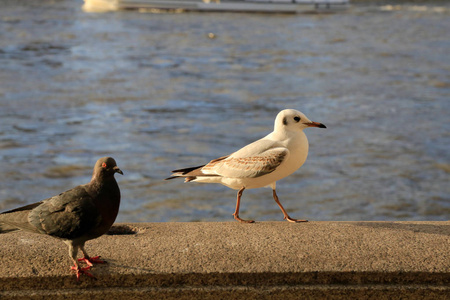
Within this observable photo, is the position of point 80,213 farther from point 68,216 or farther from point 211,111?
point 211,111

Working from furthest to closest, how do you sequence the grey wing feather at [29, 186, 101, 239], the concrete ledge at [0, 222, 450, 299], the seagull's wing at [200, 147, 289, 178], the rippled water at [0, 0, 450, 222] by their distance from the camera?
the rippled water at [0, 0, 450, 222] < the seagull's wing at [200, 147, 289, 178] < the concrete ledge at [0, 222, 450, 299] < the grey wing feather at [29, 186, 101, 239]

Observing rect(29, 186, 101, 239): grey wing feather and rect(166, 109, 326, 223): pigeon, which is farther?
rect(166, 109, 326, 223): pigeon

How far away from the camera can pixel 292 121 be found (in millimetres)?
4480

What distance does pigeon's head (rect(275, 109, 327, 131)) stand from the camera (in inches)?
175

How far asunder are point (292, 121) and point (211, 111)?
36.7 feet

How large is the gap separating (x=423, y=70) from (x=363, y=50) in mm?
7725

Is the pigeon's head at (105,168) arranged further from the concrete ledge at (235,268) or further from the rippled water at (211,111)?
the rippled water at (211,111)

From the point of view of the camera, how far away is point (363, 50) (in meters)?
31.9

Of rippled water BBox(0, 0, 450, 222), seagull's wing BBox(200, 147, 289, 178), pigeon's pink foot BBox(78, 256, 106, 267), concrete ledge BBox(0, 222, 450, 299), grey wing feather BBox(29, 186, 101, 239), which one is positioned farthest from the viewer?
rippled water BBox(0, 0, 450, 222)

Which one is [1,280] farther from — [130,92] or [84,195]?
[130,92]

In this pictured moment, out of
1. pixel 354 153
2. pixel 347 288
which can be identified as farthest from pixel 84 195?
pixel 354 153

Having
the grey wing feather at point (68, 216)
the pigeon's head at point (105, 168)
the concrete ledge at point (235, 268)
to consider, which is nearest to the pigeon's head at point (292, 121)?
the concrete ledge at point (235, 268)

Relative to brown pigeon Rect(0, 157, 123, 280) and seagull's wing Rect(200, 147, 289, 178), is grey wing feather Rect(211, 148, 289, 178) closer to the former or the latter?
seagull's wing Rect(200, 147, 289, 178)

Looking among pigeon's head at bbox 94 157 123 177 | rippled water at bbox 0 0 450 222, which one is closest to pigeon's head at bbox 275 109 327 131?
pigeon's head at bbox 94 157 123 177
